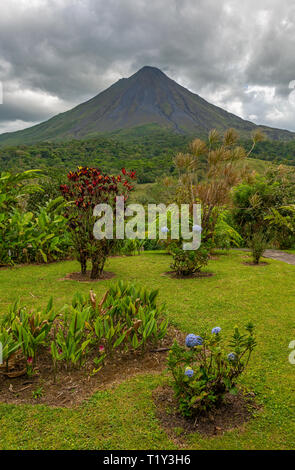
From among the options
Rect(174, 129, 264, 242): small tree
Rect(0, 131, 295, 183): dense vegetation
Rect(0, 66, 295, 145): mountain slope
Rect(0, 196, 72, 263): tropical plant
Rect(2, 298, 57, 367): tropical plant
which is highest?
Rect(0, 66, 295, 145): mountain slope

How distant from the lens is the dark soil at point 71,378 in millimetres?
2334

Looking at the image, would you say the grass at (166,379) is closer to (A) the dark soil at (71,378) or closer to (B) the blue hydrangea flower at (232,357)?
(A) the dark soil at (71,378)

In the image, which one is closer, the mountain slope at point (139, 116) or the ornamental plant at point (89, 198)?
the ornamental plant at point (89, 198)

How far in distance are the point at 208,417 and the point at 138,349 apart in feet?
3.36

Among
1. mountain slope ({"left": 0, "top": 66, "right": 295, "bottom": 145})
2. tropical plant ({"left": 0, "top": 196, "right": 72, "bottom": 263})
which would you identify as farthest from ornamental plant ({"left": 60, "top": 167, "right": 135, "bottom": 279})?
mountain slope ({"left": 0, "top": 66, "right": 295, "bottom": 145})

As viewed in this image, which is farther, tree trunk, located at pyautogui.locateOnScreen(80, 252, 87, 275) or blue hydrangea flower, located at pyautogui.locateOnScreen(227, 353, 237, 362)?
tree trunk, located at pyautogui.locateOnScreen(80, 252, 87, 275)

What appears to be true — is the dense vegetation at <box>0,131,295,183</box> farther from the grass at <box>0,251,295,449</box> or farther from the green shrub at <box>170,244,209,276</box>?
the grass at <box>0,251,295,449</box>

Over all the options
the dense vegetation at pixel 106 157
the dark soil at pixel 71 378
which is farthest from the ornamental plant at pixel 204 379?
the dense vegetation at pixel 106 157

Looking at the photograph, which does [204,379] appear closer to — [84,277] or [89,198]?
[89,198]

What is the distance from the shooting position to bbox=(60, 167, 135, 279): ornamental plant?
202 inches

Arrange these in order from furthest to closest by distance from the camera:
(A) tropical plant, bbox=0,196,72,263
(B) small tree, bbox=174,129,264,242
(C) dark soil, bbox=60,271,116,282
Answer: (B) small tree, bbox=174,129,264,242 → (A) tropical plant, bbox=0,196,72,263 → (C) dark soil, bbox=60,271,116,282

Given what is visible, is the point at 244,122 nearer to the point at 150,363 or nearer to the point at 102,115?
the point at 102,115

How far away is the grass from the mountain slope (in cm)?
15558

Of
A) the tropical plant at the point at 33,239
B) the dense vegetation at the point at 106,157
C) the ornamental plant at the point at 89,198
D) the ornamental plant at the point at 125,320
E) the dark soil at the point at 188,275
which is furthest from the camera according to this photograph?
the dense vegetation at the point at 106,157
